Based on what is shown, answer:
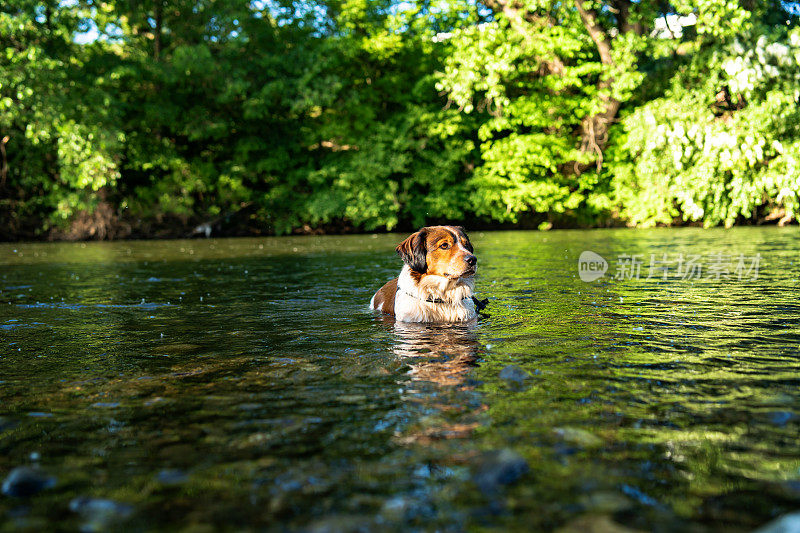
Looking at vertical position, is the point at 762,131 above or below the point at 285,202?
above

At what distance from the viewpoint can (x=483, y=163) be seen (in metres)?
33.9

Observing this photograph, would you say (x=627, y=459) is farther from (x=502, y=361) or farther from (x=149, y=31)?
(x=149, y=31)

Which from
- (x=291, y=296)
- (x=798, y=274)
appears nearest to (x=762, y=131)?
(x=798, y=274)

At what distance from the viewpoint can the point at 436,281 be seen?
6719mm

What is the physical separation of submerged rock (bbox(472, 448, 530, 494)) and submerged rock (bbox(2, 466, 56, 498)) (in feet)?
6.19

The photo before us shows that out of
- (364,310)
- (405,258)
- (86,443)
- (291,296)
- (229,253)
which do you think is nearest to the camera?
(86,443)

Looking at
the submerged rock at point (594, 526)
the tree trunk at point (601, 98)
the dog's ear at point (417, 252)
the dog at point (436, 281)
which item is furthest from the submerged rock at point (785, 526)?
the tree trunk at point (601, 98)

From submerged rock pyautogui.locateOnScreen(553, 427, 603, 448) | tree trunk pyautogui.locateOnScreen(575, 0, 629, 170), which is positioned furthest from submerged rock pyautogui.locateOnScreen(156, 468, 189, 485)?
tree trunk pyautogui.locateOnScreen(575, 0, 629, 170)

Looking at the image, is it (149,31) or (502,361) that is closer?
(502,361)

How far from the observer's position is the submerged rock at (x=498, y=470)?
98.9 inches

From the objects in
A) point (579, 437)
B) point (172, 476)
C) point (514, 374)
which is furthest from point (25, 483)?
point (514, 374)

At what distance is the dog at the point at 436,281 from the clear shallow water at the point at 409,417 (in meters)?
0.37

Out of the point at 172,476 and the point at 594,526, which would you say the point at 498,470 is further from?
the point at 172,476

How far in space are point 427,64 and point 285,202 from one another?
1117cm
